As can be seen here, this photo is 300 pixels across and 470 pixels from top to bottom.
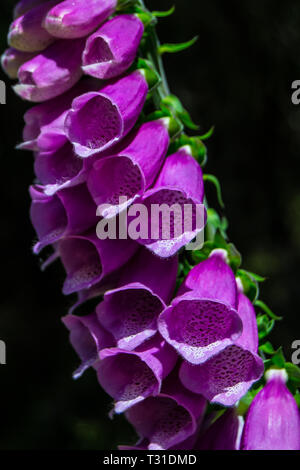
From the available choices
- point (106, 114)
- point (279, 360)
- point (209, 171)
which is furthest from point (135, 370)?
point (209, 171)

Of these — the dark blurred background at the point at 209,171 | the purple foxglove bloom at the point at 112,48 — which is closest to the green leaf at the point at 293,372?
the purple foxglove bloom at the point at 112,48

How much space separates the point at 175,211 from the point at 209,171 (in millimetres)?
2352

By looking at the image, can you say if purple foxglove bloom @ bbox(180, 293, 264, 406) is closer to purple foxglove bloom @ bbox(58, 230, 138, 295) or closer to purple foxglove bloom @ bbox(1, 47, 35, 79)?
purple foxglove bloom @ bbox(58, 230, 138, 295)

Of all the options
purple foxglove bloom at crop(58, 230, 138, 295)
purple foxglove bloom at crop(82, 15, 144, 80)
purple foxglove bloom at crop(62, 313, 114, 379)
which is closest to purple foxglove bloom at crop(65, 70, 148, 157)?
purple foxglove bloom at crop(82, 15, 144, 80)

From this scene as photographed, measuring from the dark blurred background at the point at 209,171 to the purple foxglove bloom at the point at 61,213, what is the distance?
186 centimetres

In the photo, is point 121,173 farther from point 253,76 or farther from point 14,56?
point 253,76

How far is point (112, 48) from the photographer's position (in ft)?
2.96

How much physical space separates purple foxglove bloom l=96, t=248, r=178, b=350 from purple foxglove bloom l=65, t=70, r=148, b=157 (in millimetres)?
158

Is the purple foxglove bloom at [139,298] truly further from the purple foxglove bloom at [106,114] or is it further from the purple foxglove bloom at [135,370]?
the purple foxglove bloom at [106,114]

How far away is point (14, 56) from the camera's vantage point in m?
1.02

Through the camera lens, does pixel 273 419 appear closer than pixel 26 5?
Yes

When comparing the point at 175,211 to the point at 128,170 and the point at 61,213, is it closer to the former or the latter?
the point at 128,170

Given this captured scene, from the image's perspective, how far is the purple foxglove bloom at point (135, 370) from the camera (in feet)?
2.89

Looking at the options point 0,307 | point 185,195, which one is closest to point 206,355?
point 185,195
